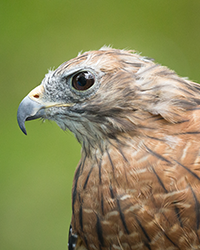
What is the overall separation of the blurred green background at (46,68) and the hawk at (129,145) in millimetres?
1643

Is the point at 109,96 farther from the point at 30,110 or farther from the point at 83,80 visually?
the point at 30,110

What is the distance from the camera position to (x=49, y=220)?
8.61ft

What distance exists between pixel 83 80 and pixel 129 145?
0.23m

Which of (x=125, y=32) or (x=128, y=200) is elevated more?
(x=125, y=32)

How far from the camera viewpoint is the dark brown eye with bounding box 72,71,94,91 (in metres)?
0.94

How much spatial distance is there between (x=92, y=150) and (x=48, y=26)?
7.08 ft

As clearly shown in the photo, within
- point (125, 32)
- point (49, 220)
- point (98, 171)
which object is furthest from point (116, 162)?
point (125, 32)

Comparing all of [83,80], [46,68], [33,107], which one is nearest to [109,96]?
[83,80]

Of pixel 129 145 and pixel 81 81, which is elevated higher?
pixel 81 81

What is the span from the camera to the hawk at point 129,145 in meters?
0.86

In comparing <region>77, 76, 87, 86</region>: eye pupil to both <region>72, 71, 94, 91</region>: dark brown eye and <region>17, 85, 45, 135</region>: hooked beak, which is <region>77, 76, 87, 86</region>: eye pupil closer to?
<region>72, 71, 94, 91</region>: dark brown eye

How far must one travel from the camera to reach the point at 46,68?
2.81 metres

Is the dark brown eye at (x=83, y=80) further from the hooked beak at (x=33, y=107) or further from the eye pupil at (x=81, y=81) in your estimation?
the hooked beak at (x=33, y=107)

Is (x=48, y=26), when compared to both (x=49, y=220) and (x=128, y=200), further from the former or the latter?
(x=128, y=200)
